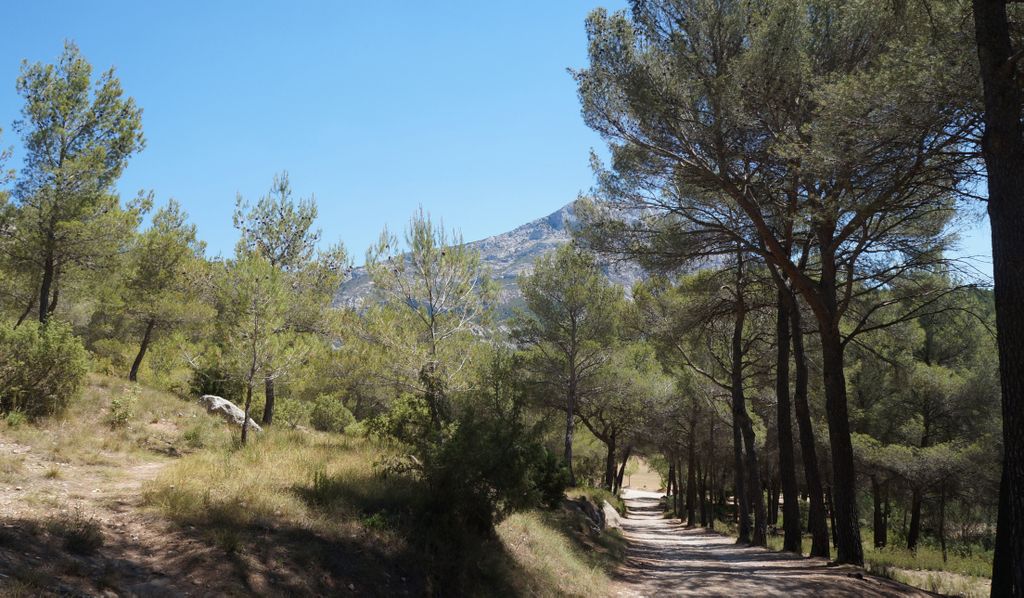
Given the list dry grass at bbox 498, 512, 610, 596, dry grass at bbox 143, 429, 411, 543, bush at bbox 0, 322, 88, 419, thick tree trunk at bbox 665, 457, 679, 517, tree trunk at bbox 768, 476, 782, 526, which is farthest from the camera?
thick tree trunk at bbox 665, 457, 679, 517

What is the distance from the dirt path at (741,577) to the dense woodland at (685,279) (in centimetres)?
123

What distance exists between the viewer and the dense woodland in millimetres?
8273

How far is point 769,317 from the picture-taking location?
17516mm

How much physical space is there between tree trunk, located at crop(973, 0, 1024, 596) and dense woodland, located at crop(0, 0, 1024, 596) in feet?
0.09

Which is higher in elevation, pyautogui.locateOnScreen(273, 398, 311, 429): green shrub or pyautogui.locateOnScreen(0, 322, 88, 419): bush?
pyautogui.locateOnScreen(0, 322, 88, 419): bush

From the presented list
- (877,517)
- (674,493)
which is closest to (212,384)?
(877,517)

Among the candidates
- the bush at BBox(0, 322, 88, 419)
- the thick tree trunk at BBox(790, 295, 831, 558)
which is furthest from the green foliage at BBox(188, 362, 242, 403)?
the thick tree trunk at BBox(790, 295, 831, 558)

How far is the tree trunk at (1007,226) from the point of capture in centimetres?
580

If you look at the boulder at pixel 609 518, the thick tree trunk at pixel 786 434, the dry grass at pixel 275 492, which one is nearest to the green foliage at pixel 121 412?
the dry grass at pixel 275 492

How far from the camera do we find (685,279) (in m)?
17.3

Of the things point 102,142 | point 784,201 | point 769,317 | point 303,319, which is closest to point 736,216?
point 784,201

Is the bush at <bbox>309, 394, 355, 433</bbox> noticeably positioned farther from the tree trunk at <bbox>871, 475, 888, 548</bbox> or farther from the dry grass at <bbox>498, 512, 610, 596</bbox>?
the tree trunk at <bbox>871, 475, 888, 548</bbox>

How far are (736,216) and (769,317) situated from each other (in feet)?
18.7

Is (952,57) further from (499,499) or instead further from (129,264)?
(129,264)
